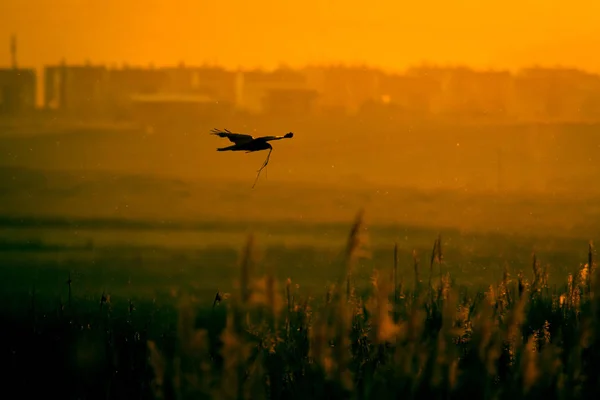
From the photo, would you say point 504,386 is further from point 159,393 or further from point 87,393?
point 87,393

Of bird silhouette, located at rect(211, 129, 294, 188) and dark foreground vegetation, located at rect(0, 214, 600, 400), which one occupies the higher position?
bird silhouette, located at rect(211, 129, 294, 188)

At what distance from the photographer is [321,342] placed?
293 centimetres

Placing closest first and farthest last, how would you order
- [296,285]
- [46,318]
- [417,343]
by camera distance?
1. [417,343]
2. [296,285]
3. [46,318]

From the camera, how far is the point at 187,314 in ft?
8.43

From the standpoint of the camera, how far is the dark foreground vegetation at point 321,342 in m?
2.91

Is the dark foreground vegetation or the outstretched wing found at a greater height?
the outstretched wing

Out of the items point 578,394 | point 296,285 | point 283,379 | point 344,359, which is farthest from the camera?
point 296,285

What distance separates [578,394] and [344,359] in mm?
1085

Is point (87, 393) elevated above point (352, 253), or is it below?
below

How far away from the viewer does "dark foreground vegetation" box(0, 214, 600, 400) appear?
2908mm

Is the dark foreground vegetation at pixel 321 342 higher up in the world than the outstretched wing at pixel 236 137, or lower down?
lower down

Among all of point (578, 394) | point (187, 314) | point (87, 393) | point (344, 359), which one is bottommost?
point (87, 393)

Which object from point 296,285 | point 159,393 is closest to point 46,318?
point 296,285

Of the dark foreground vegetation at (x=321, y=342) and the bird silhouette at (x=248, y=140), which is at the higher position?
the bird silhouette at (x=248, y=140)
